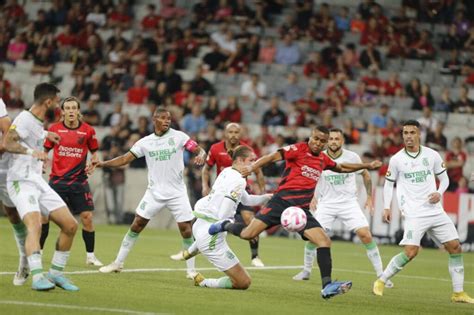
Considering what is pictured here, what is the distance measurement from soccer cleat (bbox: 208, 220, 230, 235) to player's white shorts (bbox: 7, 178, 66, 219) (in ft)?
6.93

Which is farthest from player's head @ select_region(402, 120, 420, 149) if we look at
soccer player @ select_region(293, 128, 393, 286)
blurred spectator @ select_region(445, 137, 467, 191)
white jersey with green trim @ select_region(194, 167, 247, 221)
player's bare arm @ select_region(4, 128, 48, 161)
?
blurred spectator @ select_region(445, 137, 467, 191)

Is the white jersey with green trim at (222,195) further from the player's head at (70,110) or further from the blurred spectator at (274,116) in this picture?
the blurred spectator at (274,116)

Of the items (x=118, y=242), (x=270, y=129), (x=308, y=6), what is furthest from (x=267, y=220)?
(x=308, y=6)

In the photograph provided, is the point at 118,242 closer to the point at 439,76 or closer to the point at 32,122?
the point at 32,122

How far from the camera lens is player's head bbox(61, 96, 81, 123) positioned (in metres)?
Result: 16.6

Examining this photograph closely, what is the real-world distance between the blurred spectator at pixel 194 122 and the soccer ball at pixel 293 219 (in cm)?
1553

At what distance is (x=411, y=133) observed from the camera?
15.0 metres

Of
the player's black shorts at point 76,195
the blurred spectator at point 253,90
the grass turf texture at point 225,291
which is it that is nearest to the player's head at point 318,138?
the grass turf texture at point 225,291

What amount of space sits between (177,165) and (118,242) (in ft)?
21.9

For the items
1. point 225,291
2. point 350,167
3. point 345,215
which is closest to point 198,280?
point 225,291

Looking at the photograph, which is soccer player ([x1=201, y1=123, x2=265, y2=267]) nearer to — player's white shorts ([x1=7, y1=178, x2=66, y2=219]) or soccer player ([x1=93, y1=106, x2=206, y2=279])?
soccer player ([x1=93, y1=106, x2=206, y2=279])

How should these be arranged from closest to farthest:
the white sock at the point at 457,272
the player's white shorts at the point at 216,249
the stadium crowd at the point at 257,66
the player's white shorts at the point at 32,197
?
the player's white shorts at the point at 32,197 → the player's white shorts at the point at 216,249 → the white sock at the point at 457,272 → the stadium crowd at the point at 257,66

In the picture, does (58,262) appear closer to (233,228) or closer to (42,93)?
(42,93)

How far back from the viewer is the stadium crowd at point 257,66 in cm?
2855
